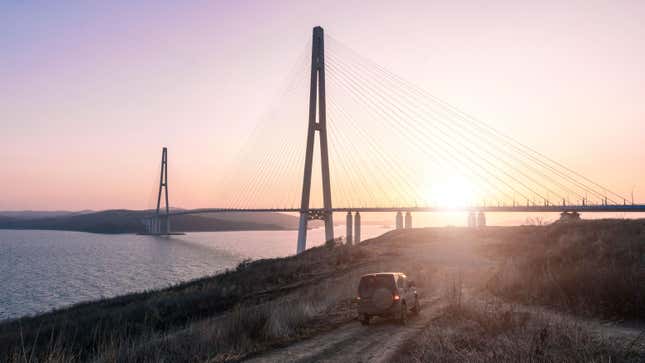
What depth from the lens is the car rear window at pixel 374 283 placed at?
13516 mm

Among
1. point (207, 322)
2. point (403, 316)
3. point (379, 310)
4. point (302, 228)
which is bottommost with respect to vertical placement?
point (207, 322)

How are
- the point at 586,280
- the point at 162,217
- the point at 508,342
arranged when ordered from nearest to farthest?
the point at 508,342, the point at 586,280, the point at 162,217

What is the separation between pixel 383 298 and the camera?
13.3 m

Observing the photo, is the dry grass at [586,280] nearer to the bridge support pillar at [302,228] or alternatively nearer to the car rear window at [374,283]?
the car rear window at [374,283]

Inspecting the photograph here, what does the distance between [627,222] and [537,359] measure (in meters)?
31.9

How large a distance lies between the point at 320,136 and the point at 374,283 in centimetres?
4302

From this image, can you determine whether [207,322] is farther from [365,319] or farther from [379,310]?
[379,310]

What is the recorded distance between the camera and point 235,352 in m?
10.5

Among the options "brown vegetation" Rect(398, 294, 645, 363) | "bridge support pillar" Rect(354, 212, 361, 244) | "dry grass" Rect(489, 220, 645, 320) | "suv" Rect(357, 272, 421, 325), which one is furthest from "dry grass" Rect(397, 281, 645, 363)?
"bridge support pillar" Rect(354, 212, 361, 244)

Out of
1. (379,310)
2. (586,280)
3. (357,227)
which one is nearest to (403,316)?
(379,310)

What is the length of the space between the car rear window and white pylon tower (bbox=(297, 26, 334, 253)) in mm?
40590

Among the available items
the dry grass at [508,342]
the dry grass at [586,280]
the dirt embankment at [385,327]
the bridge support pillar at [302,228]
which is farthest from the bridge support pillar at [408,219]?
the dry grass at [508,342]

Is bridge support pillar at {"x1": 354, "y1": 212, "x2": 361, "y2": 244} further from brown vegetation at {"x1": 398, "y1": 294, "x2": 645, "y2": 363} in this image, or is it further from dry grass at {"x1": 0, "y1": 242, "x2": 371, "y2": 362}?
brown vegetation at {"x1": 398, "y1": 294, "x2": 645, "y2": 363}

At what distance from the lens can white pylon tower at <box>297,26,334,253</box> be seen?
180 feet
